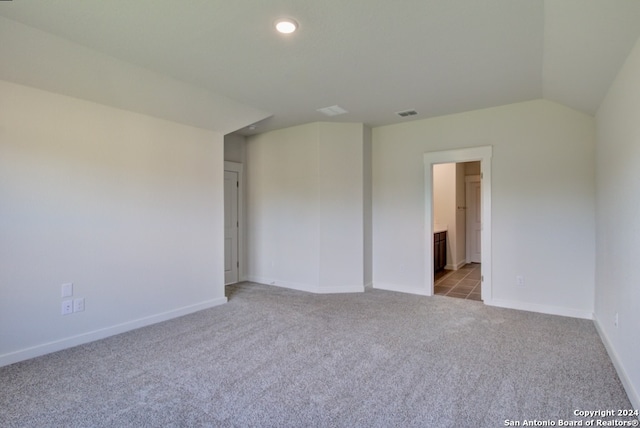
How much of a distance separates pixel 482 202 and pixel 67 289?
4735 millimetres

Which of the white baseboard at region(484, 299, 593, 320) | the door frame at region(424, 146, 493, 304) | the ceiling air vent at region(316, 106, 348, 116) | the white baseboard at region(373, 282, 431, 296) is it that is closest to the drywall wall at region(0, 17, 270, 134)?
the ceiling air vent at region(316, 106, 348, 116)

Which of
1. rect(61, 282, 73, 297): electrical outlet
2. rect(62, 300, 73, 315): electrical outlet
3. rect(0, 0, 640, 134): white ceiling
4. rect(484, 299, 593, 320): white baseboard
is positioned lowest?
rect(484, 299, 593, 320): white baseboard

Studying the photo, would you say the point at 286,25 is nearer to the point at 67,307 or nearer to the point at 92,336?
the point at 67,307

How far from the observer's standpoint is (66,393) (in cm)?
229

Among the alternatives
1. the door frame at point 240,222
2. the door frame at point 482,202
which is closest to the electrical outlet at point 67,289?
the door frame at point 240,222

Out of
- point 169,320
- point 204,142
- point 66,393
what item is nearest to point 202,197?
point 204,142

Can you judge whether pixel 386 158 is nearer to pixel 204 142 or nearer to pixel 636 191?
pixel 204 142

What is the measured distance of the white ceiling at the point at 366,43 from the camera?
210 centimetres

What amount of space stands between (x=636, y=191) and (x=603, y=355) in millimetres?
1558

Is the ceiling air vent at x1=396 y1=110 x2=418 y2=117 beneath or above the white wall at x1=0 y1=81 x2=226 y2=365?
above

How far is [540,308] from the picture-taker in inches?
158

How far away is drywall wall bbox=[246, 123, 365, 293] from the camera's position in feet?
16.5

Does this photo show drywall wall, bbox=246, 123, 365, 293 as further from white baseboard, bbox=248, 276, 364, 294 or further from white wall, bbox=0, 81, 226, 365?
white wall, bbox=0, 81, 226, 365

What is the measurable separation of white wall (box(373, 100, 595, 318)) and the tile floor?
0.50 meters
